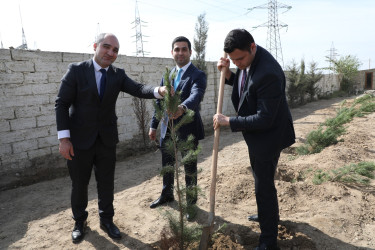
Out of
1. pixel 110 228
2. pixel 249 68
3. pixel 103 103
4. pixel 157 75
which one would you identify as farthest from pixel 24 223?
pixel 157 75

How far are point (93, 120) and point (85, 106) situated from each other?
0.15 meters

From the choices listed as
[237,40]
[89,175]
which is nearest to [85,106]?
[89,175]

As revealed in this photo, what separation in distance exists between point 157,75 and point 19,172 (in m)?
3.97

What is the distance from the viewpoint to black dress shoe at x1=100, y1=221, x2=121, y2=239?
9.18ft

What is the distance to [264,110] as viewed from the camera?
208cm

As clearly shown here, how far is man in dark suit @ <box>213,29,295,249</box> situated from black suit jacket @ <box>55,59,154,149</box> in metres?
0.97

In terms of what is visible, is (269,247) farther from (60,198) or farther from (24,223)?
(60,198)

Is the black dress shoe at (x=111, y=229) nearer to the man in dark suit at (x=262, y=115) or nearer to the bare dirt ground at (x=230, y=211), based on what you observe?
the bare dirt ground at (x=230, y=211)

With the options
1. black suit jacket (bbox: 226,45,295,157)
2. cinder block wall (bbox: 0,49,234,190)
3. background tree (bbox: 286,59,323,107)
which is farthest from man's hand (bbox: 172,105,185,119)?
background tree (bbox: 286,59,323,107)

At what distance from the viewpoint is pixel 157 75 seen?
7277 millimetres

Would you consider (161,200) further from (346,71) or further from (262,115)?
(346,71)

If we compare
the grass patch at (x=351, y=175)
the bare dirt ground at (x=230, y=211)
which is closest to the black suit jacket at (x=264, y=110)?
the bare dirt ground at (x=230, y=211)

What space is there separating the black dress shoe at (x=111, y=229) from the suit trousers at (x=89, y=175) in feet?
0.18

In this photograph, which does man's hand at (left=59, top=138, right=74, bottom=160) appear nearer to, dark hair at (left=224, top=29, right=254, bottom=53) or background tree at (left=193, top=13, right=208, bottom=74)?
dark hair at (left=224, top=29, right=254, bottom=53)
